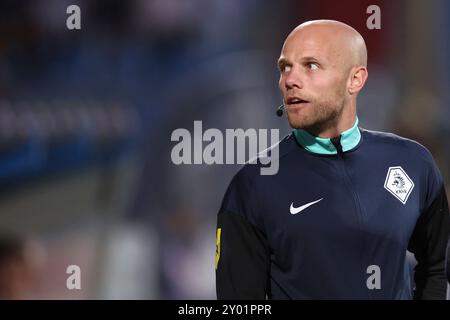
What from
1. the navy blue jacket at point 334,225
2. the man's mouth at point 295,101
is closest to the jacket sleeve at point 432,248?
the navy blue jacket at point 334,225

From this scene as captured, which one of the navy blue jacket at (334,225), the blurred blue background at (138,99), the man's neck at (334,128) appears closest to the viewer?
the navy blue jacket at (334,225)

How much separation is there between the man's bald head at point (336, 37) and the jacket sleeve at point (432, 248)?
0.54m

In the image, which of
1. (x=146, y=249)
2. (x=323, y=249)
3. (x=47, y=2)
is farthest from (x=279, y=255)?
(x=47, y=2)

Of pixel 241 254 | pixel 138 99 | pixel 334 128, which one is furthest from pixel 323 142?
pixel 138 99

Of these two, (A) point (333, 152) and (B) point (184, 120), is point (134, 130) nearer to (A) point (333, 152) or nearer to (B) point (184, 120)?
(B) point (184, 120)

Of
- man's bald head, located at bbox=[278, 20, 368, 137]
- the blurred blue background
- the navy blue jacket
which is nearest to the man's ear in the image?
man's bald head, located at bbox=[278, 20, 368, 137]

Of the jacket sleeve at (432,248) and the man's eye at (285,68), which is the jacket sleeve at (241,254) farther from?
the jacket sleeve at (432,248)

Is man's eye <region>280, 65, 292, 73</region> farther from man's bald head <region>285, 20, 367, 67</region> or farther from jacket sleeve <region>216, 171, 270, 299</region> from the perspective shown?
jacket sleeve <region>216, 171, 270, 299</region>

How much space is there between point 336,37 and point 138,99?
4315 millimetres

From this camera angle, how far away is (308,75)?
243cm

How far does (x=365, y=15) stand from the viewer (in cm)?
629

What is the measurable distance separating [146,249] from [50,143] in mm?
1415

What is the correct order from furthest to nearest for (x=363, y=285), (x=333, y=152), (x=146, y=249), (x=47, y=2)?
(x=47, y=2) → (x=146, y=249) → (x=333, y=152) → (x=363, y=285)

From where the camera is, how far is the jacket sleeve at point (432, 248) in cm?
254
